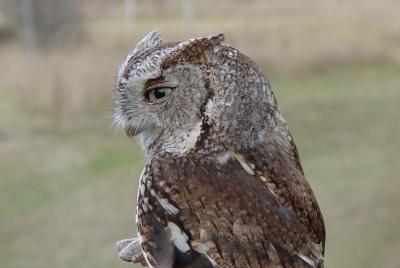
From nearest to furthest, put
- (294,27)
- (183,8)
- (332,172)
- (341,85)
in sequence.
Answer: (332,172) → (341,85) → (294,27) → (183,8)

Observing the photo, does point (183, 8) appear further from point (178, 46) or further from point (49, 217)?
point (178, 46)

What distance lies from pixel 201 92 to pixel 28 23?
1418 cm

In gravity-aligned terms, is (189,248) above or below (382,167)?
above

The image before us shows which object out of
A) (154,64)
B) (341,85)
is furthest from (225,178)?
(341,85)

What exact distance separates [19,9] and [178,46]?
47.6 ft

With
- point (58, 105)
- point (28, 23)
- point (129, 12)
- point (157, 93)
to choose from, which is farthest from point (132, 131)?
point (129, 12)

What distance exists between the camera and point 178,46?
84.0 inches

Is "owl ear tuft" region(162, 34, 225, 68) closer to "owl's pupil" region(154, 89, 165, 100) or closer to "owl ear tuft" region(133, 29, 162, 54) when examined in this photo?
"owl's pupil" region(154, 89, 165, 100)

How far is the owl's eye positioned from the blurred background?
1.35 feet

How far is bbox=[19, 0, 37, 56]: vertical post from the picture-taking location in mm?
15383

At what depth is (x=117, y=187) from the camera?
8586mm

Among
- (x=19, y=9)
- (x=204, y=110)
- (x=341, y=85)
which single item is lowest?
(x=341, y=85)

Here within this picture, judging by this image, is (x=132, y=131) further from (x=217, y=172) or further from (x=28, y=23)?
(x=28, y=23)

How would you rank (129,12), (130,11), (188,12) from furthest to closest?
(130,11) → (129,12) → (188,12)
